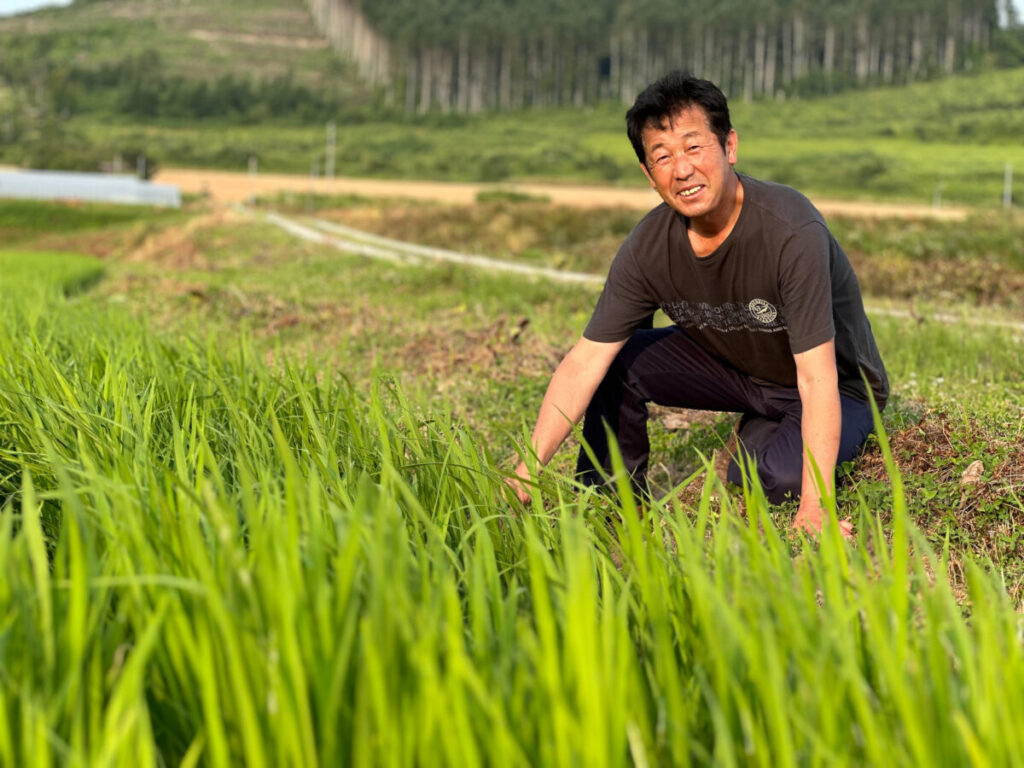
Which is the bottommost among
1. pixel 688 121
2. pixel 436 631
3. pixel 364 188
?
pixel 364 188

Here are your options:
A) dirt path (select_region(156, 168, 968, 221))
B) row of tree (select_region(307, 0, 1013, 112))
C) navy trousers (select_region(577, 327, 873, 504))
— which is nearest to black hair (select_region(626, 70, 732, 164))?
navy trousers (select_region(577, 327, 873, 504))

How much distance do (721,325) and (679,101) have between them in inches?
28.9

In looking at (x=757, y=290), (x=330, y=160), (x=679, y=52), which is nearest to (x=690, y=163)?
(x=757, y=290)

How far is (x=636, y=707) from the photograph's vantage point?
131cm

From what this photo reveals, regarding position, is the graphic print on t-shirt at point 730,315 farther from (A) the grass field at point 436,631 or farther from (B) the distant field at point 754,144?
(B) the distant field at point 754,144

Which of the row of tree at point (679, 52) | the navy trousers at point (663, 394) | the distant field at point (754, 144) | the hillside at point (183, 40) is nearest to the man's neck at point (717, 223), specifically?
the navy trousers at point (663, 394)

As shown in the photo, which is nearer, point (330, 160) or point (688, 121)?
point (688, 121)

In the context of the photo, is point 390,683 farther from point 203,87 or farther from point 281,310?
point 203,87

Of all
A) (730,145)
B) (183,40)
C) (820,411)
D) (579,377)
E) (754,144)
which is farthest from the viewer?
(183,40)

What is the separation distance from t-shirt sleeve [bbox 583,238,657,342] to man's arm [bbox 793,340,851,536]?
54 cm

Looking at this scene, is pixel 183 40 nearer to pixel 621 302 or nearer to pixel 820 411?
pixel 621 302

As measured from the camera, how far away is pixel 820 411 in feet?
8.89

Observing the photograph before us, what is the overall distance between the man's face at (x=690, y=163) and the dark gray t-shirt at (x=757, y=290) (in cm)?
17

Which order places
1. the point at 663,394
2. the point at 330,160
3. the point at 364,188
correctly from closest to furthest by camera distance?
the point at 663,394
the point at 364,188
the point at 330,160
